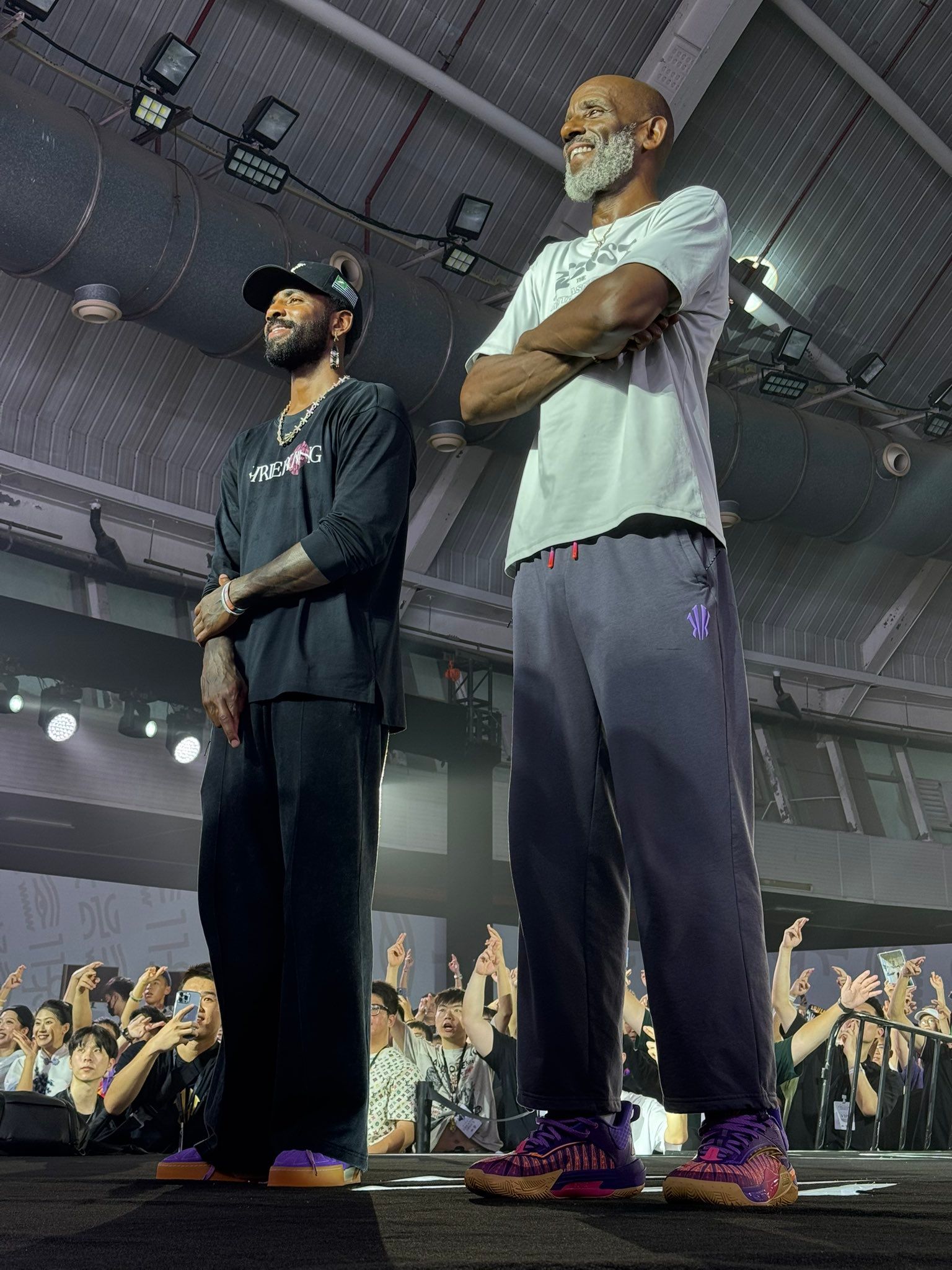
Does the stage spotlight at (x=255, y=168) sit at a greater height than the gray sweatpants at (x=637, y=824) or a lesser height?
greater

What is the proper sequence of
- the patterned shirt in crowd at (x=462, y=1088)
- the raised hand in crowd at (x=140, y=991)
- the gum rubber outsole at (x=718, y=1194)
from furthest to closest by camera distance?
the raised hand in crowd at (x=140, y=991) → the patterned shirt in crowd at (x=462, y=1088) → the gum rubber outsole at (x=718, y=1194)

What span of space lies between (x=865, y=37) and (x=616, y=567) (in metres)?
7.71

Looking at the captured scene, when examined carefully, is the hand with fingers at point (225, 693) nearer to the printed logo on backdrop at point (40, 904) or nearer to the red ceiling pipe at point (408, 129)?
the red ceiling pipe at point (408, 129)

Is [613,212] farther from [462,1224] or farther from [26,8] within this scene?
[26,8]

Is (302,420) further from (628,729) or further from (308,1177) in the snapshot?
(308,1177)

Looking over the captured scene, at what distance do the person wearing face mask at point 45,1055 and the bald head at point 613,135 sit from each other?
4832 millimetres

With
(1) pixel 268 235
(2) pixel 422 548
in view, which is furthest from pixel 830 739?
(1) pixel 268 235

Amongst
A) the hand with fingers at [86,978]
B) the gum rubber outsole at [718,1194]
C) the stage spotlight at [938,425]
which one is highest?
the stage spotlight at [938,425]

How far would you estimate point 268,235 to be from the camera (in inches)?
232

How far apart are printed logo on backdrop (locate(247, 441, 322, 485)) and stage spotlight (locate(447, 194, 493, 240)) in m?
5.46

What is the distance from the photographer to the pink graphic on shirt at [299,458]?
188 centimetres

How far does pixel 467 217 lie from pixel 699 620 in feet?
20.0

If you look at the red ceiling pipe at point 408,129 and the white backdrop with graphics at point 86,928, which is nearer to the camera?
the red ceiling pipe at point 408,129

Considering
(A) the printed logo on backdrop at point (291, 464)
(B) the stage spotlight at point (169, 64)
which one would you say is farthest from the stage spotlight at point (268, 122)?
(A) the printed logo on backdrop at point (291, 464)
